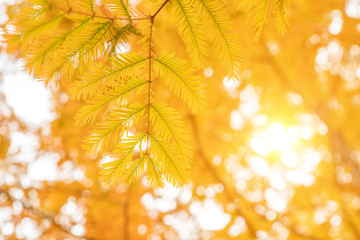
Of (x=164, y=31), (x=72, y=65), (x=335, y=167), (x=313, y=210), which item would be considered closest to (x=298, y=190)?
(x=313, y=210)

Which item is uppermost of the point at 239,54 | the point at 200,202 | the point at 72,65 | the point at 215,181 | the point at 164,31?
the point at 239,54

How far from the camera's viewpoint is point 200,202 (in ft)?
11.9

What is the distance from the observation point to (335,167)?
3990 millimetres

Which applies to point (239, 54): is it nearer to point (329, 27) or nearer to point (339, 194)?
point (329, 27)

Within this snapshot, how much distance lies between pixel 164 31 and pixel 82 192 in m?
2.08

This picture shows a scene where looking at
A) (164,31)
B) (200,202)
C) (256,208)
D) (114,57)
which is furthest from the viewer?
(200,202)

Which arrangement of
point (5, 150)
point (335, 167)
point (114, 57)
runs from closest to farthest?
point (114, 57) → point (5, 150) → point (335, 167)

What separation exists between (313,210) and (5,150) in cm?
406

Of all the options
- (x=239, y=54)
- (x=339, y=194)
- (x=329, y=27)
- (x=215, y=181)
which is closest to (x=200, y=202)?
(x=215, y=181)

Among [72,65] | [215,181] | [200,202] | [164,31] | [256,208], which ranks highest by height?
[72,65]

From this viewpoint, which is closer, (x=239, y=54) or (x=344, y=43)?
(x=239, y=54)

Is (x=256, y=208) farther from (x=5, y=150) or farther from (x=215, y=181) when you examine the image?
(x=5, y=150)

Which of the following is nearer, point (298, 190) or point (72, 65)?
point (72, 65)

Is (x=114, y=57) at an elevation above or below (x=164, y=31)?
above
